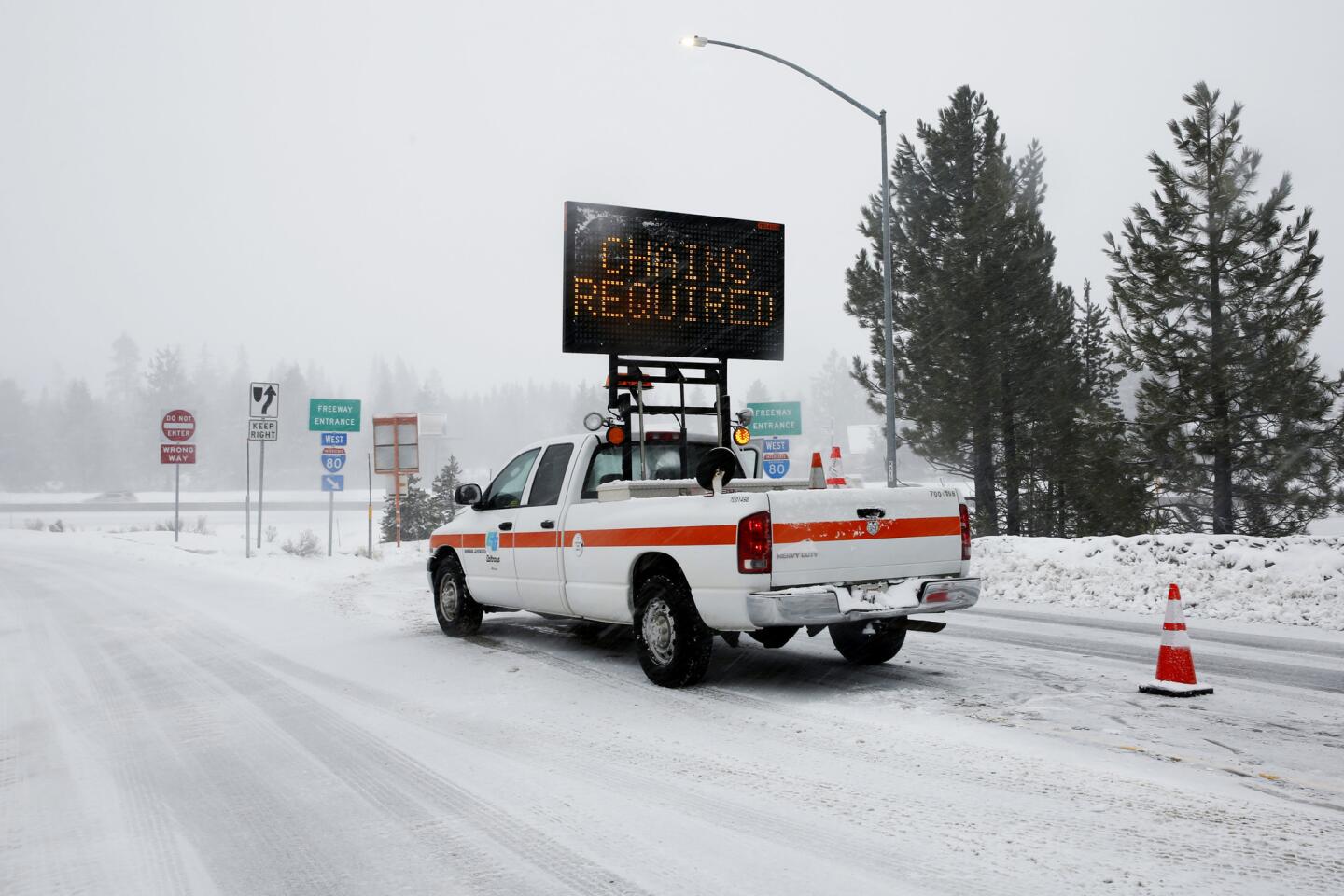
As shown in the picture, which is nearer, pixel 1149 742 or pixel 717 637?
pixel 1149 742

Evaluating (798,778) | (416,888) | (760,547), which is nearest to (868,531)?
(760,547)

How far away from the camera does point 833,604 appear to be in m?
6.28

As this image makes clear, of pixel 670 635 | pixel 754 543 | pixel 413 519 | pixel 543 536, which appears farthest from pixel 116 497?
pixel 754 543

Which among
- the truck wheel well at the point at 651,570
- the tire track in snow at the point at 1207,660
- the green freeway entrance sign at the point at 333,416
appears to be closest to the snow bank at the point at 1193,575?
the tire track in snow at the point at 1207,660

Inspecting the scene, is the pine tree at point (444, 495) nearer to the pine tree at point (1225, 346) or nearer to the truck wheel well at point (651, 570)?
the pine tree at point (1225, 346)

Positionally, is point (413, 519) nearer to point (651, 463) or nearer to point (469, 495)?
point (469, 495)

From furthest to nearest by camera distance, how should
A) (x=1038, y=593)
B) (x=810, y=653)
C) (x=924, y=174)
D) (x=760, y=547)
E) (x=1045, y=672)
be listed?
1. (x=924, y=174)
2. (x=1038, y=593)
3. (x=810, y=653)
4. (x=1045, y=672)
5. (x=760, y=547)

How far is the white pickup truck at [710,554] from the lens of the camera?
20.6 ft

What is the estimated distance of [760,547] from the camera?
6.24 metres

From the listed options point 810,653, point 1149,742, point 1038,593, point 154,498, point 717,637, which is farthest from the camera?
point 154,498

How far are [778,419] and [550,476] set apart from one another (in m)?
18.3

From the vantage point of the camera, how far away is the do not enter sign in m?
25.7

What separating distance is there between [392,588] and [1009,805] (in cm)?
1285

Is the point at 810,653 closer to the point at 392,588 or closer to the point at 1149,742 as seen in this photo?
the point at 1149,742
